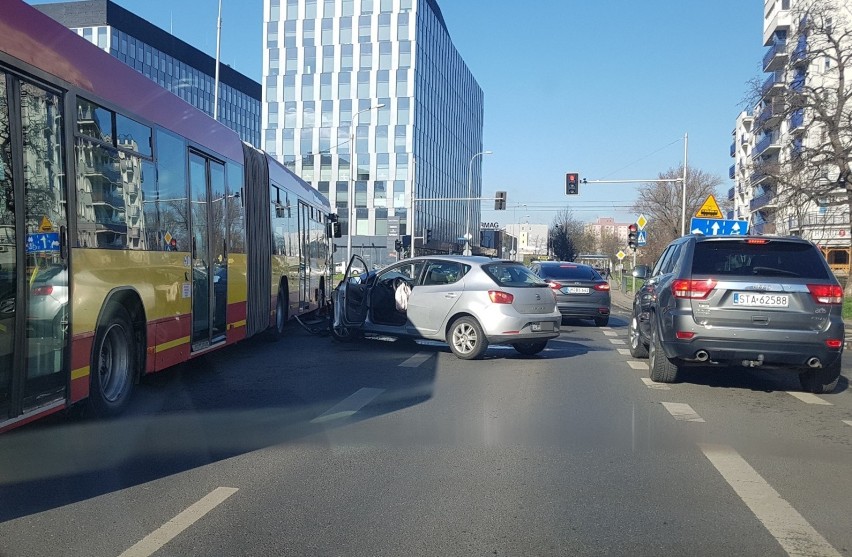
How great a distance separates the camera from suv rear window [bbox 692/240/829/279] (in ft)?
28.8

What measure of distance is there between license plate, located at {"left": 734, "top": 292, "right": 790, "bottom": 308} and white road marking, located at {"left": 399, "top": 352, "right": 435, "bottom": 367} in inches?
174

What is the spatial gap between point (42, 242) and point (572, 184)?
103 ft

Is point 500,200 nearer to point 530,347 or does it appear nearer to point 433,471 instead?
point 530,347

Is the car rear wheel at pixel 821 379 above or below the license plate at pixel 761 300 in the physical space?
below

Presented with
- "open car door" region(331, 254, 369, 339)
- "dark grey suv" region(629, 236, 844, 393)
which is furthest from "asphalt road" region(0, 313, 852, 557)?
"open car door" region(331, 254, 369, 339)

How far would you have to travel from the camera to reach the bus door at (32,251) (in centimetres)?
517

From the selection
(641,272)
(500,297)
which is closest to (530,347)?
(500,297)

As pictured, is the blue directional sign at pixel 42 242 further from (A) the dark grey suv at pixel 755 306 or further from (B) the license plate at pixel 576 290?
(B) the license plate at pixel 576 290

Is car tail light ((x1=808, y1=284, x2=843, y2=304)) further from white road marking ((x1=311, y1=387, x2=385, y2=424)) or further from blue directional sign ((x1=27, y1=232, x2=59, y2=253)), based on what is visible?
blue directional sign ((x1=27, y1=232, x2=59, y2=253))

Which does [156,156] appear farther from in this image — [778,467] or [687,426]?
[778,467]

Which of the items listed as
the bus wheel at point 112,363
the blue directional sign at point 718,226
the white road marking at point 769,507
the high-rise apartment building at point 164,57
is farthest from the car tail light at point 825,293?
the high-rise apartment building at point 164,57

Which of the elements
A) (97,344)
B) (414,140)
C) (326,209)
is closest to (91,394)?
(97,344)

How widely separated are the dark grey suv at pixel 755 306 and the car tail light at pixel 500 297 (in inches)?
107

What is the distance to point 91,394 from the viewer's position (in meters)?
6.64
